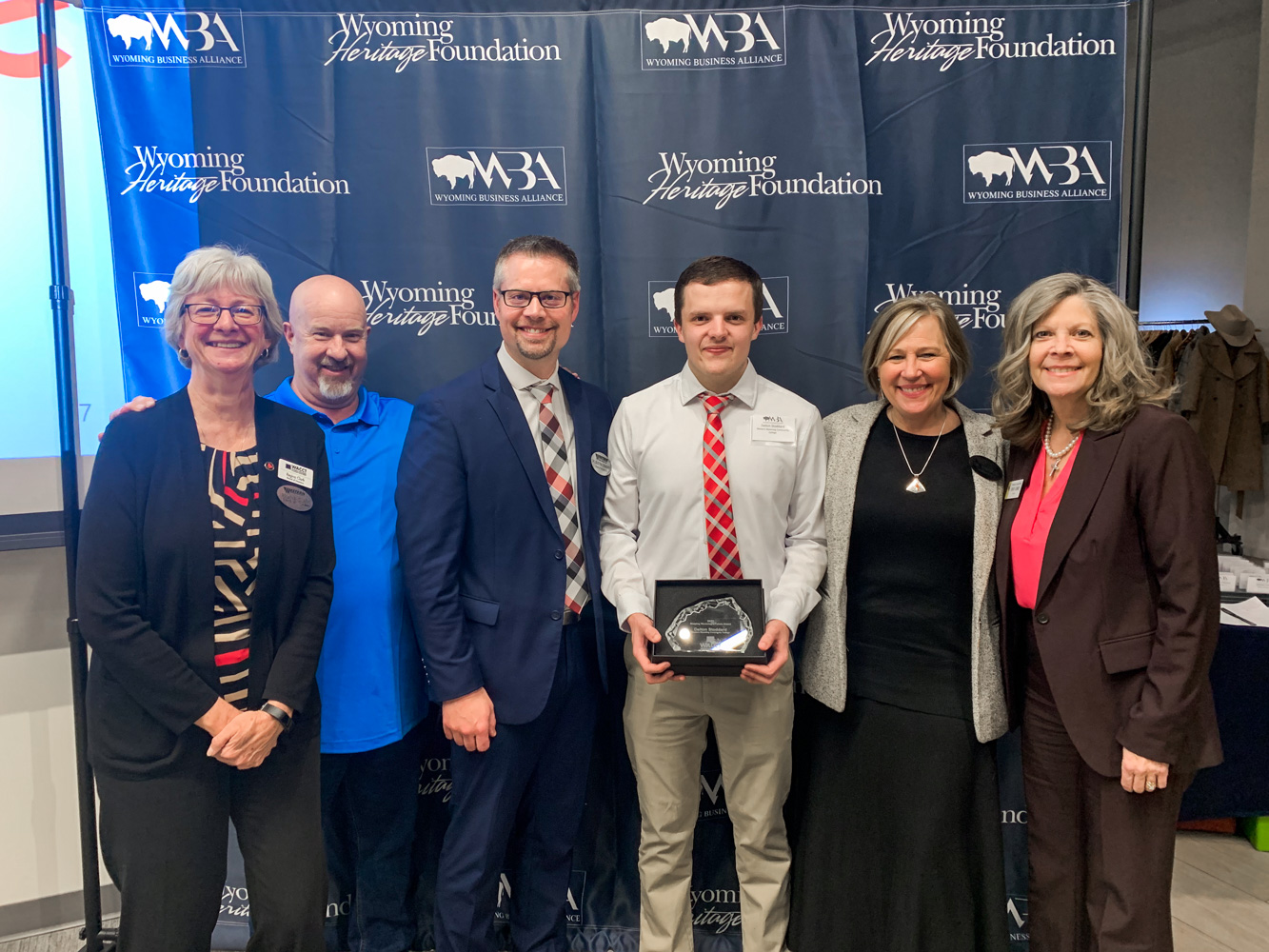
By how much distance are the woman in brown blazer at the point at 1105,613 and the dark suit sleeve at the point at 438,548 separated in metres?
1.44

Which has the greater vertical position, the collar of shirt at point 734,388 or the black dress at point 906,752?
the collar of shirt at point 734,388

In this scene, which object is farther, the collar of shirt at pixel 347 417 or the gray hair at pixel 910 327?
the collar of shirt at pixel 347 417

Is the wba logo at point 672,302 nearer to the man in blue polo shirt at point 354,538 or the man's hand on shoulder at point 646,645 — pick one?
the man in blue polo shirt at point 354,538

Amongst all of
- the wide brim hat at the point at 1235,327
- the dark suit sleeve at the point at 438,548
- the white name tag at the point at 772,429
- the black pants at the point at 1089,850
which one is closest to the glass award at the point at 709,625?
the white name tag at the point at 772,429

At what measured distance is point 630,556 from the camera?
2.16 m

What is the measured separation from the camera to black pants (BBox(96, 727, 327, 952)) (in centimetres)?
173

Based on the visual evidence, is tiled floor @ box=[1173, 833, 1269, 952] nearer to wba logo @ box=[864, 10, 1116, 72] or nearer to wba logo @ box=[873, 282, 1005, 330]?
wba logo @ box=[873, 282, 1005, 330]

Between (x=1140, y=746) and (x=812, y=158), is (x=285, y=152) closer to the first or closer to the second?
(x=812, y=158)

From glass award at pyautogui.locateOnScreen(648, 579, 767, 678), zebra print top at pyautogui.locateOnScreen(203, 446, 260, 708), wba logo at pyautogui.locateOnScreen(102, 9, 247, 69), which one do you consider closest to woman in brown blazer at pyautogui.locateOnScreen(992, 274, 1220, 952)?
glass award at pyautogui.locateOnScreen(648, 579, 767, 678)

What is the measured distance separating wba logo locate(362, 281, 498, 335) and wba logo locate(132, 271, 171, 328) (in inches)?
26.1

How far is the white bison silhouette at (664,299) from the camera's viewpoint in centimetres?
259

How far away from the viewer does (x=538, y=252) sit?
2117 millimetres

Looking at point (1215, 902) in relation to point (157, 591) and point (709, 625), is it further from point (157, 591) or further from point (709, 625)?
point (157, 591)

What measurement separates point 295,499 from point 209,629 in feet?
1.18
